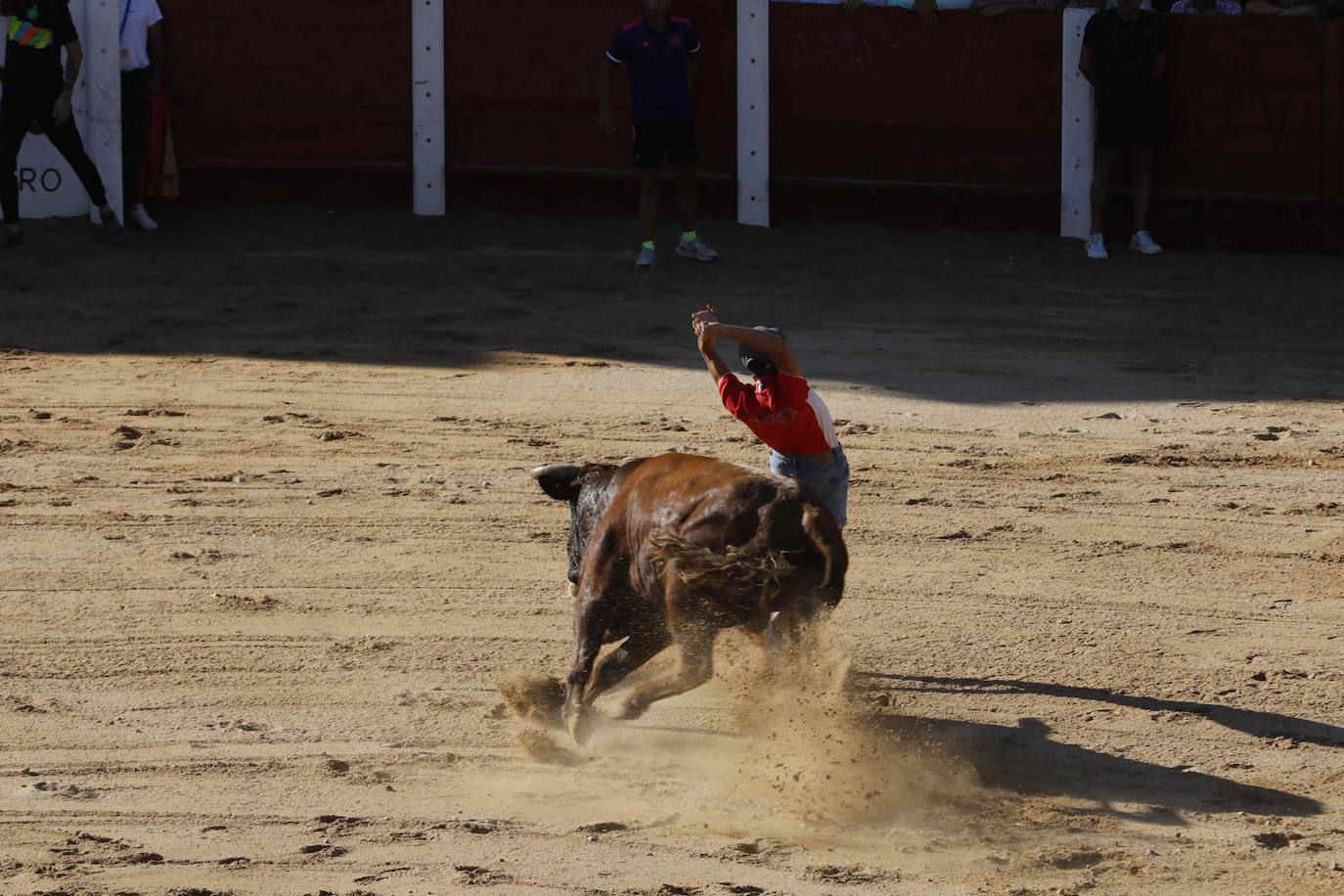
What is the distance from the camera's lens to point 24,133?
33.4 ft

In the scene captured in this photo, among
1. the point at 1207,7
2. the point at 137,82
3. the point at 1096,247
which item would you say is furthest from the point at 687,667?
the point at 1207,7

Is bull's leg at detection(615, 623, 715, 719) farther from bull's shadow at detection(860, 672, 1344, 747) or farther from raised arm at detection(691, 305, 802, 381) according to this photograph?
bull's shadow at detection(860, 672, 1344, 747)

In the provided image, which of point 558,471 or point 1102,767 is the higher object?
point 558,471

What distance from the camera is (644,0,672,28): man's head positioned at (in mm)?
10102

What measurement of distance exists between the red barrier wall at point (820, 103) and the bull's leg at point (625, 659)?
733 centimetres

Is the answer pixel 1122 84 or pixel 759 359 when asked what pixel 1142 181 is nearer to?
pixel 1122 84

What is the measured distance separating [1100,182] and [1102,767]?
282 inches

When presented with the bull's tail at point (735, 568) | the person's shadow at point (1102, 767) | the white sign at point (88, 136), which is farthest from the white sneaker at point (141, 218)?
the bull's tail at point (735, 568)

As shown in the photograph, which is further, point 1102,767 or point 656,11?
point 656,11

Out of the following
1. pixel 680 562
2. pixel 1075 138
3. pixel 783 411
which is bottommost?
pixel 680 562

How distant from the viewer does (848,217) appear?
11.7 m

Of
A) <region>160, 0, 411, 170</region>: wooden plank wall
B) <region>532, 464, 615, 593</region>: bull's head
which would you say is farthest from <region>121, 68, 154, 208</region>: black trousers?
<region>532, 464, 615, 593</region>: bull's head

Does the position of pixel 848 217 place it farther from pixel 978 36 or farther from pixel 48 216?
pixel 48 216

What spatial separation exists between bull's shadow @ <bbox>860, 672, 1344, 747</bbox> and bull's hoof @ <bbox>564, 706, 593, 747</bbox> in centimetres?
91
